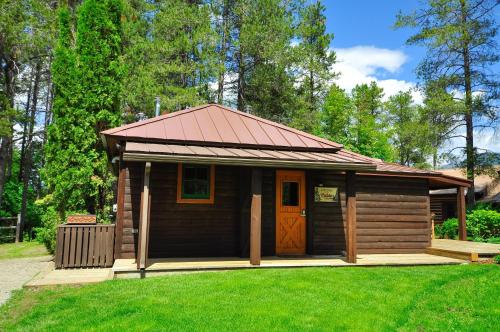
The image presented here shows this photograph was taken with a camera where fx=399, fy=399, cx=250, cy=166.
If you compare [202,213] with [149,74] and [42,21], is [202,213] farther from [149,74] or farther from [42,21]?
[42,21]

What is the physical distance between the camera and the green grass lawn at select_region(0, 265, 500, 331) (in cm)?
488

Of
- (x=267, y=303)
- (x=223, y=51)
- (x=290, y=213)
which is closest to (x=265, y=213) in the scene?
(x=290, y=213)

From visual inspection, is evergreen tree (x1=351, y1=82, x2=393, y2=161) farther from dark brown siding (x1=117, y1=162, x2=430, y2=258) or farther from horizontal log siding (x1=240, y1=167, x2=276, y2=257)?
horizontal log siding (x1=240, y1=167, x2=276, y2=257)

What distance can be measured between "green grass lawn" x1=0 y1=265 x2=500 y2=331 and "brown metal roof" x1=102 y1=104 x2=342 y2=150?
3.37 meters

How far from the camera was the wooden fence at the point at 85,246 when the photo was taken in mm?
8812

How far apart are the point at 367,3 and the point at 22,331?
17.4m

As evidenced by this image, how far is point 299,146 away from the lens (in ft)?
32.9

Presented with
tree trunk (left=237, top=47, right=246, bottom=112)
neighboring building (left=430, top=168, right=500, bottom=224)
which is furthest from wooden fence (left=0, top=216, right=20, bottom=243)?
neighboring building (left=430, top=168, right=500, bottom=224)

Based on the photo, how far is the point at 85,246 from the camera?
8.95 meters

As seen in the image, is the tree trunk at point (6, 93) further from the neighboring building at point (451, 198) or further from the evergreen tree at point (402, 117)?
the evergreen tree at point (402, 117)

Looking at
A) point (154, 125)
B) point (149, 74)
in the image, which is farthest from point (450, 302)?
point (149, 74)

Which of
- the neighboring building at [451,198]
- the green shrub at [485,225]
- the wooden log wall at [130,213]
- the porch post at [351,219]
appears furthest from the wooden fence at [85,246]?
the neighboring building at [451,198]

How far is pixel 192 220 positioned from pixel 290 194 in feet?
8.48

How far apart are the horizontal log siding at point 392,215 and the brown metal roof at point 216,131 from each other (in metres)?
1.80
